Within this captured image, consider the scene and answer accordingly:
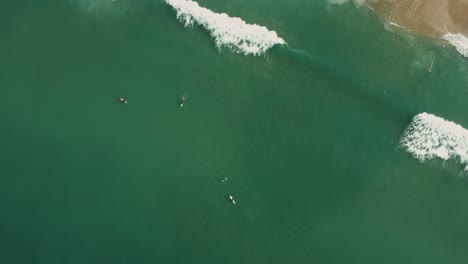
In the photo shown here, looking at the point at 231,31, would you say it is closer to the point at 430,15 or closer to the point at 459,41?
the point at 430,15

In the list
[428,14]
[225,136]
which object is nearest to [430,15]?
[428,14]

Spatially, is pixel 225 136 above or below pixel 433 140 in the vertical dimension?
below

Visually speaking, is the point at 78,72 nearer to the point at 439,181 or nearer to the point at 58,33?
the point at 58,33

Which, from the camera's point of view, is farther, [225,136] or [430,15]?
[430,15]

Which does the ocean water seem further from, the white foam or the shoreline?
the shoreline

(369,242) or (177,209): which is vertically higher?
(369,242)

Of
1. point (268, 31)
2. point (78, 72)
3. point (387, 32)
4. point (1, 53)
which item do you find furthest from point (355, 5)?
point (1, 53)

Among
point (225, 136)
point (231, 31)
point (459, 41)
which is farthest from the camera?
point (231, 31)

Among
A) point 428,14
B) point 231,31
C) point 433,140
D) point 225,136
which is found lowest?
point 225,136
